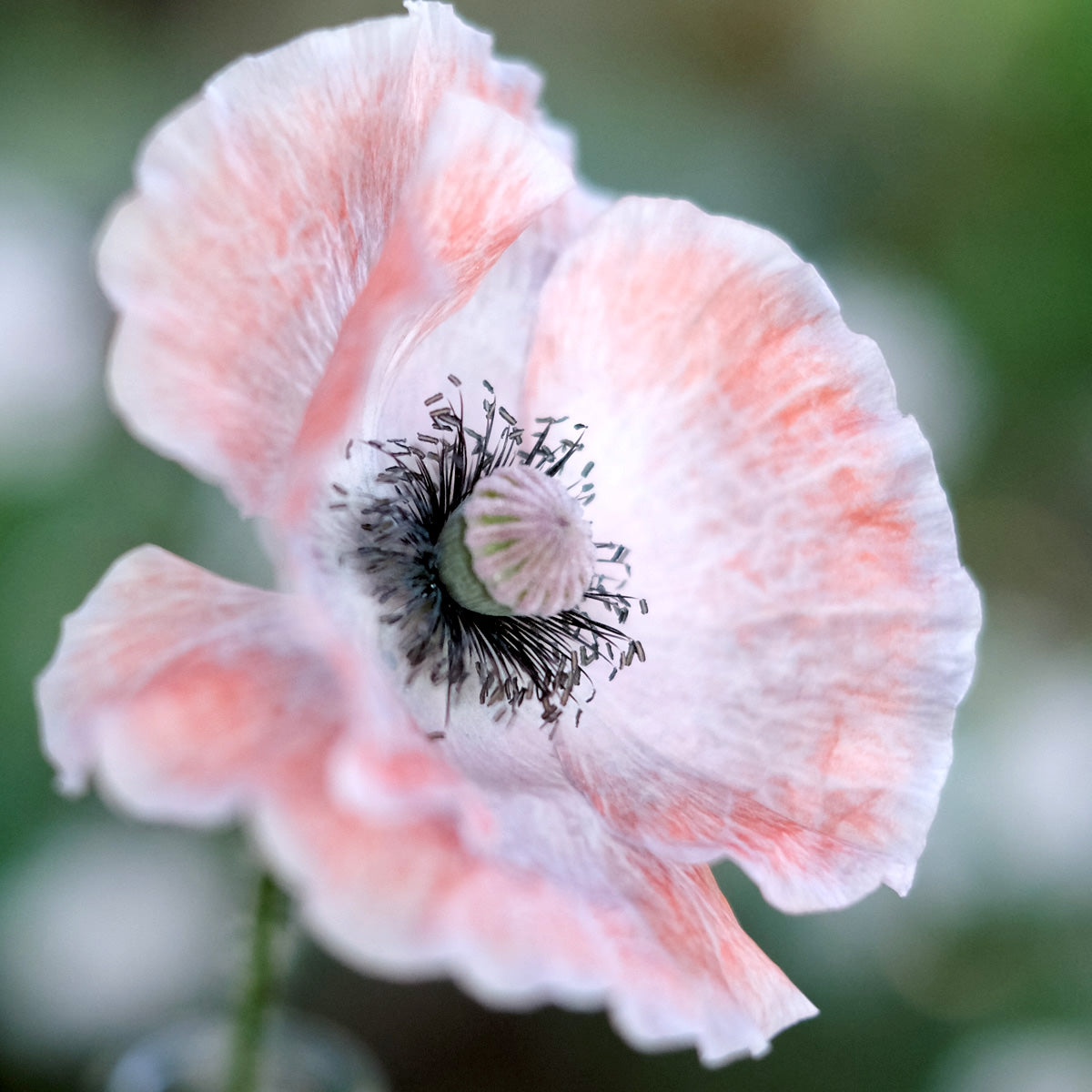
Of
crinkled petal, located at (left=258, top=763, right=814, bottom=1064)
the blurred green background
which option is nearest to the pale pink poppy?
crinkled petal, located at (left=258, top=763, right=814, bottom=1064)

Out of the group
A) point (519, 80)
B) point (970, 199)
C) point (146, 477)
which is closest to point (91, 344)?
point (146, 477)

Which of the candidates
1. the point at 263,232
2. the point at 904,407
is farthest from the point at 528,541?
the point at 904,407

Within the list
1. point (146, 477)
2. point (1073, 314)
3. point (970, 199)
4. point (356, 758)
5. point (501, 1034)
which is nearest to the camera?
point (356, 758)

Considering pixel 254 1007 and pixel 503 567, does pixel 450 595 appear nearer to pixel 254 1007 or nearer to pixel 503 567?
pixel 503 567

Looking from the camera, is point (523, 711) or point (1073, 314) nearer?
point (523, 711)

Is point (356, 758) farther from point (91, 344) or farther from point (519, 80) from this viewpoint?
point (91, 344)

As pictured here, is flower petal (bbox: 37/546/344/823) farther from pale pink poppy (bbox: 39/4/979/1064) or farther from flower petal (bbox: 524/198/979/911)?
flower petal (bbox: 524/198/979/911)

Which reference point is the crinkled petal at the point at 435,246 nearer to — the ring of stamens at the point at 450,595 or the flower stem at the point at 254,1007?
the ring of stamens at the point at 450,595
